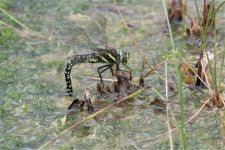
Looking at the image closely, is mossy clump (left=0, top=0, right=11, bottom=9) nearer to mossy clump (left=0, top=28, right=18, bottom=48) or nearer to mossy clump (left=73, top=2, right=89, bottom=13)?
mossy clump (left=0, top=28, right=18, bottom=48)

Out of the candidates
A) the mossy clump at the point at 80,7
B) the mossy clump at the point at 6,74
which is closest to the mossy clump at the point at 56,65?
the mossy clump at the point at 6,74

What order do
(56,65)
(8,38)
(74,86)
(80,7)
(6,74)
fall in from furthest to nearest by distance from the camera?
1. (80,7)
2. (8,38)
3. (56,65)
4. (6,74)
5. (74,86)

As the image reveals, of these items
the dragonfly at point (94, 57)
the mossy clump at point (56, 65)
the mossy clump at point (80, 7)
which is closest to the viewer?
the dragonfly at point (94, 57)

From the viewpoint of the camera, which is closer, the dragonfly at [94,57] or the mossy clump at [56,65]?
the dragonfly at [94,57]

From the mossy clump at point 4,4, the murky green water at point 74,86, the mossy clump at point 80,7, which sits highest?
the mossy clump at point 4,4

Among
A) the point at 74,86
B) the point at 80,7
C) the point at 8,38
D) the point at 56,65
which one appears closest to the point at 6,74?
the point at 56,65

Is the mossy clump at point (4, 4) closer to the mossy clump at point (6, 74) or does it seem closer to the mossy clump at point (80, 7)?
the mossy clump at point (80, 7)

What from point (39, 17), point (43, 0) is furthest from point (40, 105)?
point (43, 0)

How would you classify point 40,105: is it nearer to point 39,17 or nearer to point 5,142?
point 5,142

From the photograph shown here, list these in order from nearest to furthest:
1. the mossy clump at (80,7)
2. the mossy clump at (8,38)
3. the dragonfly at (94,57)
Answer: the dragonfly at (94,57), the mossy clump at (8,38), the mossy clump at (80,7)

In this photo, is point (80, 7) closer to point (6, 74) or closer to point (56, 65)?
point (56, 65)
